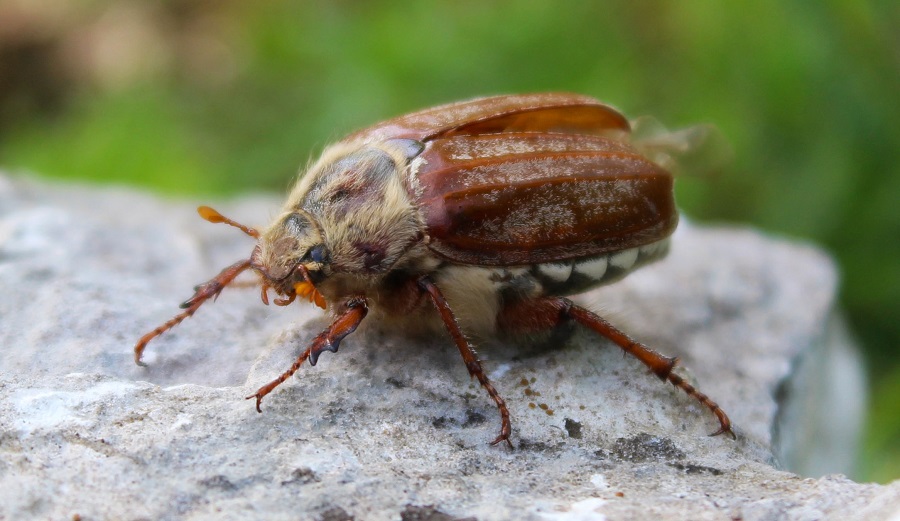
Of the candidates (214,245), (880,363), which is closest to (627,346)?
(214,245)

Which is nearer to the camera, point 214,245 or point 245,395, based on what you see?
point 245,395

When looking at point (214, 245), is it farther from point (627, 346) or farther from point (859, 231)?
point (859, 231)

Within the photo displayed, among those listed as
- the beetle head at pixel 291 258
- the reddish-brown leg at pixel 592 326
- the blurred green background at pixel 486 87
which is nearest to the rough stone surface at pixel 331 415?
the reddish-brown leg at pixel 592 326

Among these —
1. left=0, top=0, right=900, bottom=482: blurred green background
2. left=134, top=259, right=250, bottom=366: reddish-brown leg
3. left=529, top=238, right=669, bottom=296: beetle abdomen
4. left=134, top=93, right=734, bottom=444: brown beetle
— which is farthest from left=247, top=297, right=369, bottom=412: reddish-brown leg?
left=0, top=0, right=900, bottom=482: blurred green background

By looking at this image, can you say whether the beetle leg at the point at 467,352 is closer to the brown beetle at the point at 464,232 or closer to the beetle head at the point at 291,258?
the brown beetle at the point at 464,232

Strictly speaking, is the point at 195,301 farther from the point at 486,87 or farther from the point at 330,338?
the point at 486,87

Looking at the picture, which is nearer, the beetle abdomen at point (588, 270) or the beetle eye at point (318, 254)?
the beetle eye at point (318, 254)
